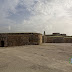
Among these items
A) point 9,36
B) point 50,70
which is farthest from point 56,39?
point 50,70

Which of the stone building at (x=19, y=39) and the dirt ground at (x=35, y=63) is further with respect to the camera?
the stone building at (x=19, y=39)

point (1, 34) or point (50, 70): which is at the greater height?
point (1, 34)

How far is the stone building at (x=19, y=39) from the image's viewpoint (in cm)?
1445

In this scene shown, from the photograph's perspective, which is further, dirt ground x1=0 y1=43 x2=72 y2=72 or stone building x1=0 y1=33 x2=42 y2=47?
stone building x1=0 y1=33 x2=42 y2=47

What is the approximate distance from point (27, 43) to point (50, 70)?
1120 cm

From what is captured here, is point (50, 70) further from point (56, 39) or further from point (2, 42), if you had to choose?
point (56, 39)

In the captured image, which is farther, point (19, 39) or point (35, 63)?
point (19, 39)

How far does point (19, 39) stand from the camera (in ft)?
47.6

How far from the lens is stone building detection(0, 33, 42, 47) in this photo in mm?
14453

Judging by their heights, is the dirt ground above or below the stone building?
below

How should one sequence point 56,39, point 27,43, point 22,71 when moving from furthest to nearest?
point 56,39 < point 27,43 < point 22,71

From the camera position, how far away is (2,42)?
1495 centimetres

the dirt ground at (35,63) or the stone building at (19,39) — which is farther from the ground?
the stone building at (19,39)

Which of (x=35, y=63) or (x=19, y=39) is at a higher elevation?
(x=19, y=39)
